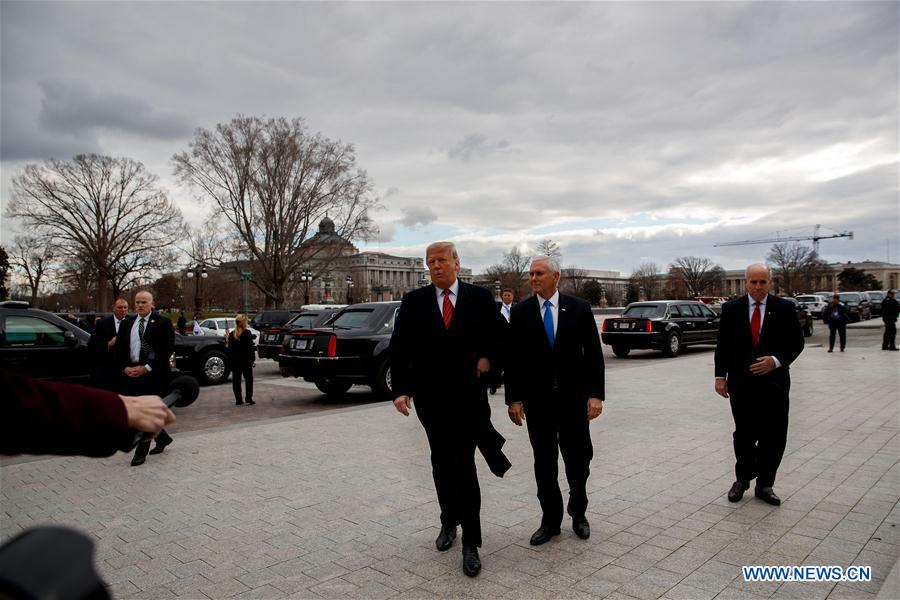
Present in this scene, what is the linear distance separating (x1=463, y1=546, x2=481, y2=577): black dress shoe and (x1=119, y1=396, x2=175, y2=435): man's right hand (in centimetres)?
246

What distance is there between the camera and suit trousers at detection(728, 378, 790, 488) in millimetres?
5012

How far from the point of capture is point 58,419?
161 cm

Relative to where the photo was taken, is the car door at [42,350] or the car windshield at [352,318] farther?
the car windshield at [352,318]

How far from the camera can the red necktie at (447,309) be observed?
4094 mm

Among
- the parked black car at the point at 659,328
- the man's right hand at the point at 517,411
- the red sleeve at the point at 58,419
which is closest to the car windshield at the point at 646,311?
the parked black car at the point at 659,328

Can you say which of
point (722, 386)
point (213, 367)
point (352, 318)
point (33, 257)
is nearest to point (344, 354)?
point (352, 318)

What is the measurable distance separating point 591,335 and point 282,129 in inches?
1620

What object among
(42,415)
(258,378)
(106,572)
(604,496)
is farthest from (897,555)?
(258,378)

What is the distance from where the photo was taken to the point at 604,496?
208 inches

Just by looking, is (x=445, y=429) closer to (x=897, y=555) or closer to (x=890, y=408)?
(x=897, y=555)

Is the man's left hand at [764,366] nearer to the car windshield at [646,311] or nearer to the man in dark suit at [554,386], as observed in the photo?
the man in dark suit at [554,386]

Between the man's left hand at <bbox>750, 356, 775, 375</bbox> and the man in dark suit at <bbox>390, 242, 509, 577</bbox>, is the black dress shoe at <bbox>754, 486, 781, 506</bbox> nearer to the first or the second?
the man's left hand at <bbox>750, 356, 775, 375</bbox>

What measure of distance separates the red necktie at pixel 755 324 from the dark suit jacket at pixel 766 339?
0.02m

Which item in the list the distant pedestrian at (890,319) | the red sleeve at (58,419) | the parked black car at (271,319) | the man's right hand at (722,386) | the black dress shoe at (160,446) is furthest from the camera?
the parked black car at (271,319)
